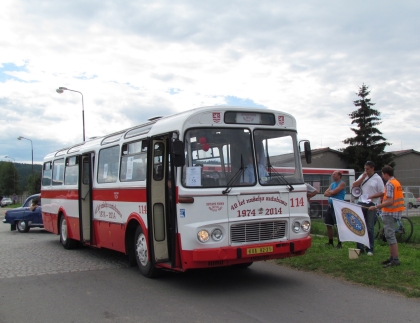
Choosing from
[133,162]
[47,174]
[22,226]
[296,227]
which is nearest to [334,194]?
[296,227]

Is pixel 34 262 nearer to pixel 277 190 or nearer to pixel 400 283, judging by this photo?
pixel 277 190

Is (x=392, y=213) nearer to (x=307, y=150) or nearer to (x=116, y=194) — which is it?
(x=307, y=150)

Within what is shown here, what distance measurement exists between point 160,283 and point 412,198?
12.2m

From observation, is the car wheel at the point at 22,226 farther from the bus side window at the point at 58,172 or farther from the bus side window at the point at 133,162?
→ the bus side window at the point at 133,162

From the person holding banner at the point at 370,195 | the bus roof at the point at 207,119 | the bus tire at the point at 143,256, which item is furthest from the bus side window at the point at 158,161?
the person holding banner at the point at 370,195

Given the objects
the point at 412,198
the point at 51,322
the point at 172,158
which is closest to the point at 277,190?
the point at 172,158

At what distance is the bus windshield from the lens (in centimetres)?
755

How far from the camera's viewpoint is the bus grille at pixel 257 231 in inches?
295

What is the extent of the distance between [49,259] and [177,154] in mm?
6297

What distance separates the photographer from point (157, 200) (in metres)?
8.55

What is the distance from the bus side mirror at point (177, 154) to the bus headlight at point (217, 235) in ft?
3.84

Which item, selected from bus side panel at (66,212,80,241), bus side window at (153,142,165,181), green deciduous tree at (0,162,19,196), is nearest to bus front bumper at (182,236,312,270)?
bus side window at (153,142,165,181)

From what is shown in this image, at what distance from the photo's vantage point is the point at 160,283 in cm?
848

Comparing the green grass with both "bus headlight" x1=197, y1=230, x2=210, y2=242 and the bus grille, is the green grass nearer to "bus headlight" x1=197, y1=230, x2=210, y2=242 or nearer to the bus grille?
the bus grille
